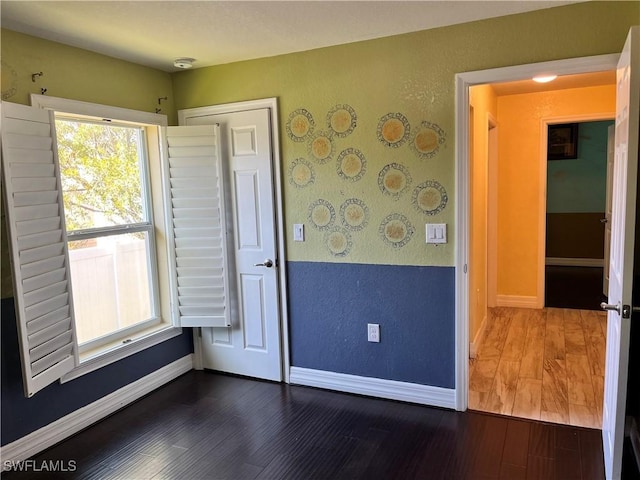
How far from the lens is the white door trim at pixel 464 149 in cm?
240

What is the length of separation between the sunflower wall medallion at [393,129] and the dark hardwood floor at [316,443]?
1.69 m

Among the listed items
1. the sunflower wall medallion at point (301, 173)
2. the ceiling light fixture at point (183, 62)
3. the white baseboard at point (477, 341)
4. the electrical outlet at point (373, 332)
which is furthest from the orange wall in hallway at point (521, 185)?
the ceiling light fixture at point (183, 62)

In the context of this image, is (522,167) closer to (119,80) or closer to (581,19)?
(581,19)

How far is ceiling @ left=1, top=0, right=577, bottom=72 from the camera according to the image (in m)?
2.22

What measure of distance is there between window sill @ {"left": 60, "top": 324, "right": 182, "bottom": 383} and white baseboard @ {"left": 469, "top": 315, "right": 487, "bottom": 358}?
232 centimetres

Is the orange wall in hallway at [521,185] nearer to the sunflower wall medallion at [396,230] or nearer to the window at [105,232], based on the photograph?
the sunflower wall medallion at [396,230]

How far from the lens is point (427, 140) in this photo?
9.14ft

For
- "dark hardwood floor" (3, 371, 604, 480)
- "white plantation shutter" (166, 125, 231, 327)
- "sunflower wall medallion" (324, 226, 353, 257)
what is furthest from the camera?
"white plantation shutter" (166, 125, 231, 327)

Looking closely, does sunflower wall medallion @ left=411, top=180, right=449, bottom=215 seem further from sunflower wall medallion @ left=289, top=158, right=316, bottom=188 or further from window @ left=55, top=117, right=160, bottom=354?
window @ left=55, top=117, right=160, bottom=354

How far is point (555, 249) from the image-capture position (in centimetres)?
740

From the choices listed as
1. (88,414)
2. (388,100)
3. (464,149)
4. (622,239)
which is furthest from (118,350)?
(622,239)

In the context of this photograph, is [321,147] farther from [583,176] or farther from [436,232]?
[583,176]

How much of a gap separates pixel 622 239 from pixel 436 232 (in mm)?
1090

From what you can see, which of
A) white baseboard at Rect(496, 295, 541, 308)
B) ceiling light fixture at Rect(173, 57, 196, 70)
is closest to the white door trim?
ceiling light fixture at Rect(173, 57, 196, 70)
